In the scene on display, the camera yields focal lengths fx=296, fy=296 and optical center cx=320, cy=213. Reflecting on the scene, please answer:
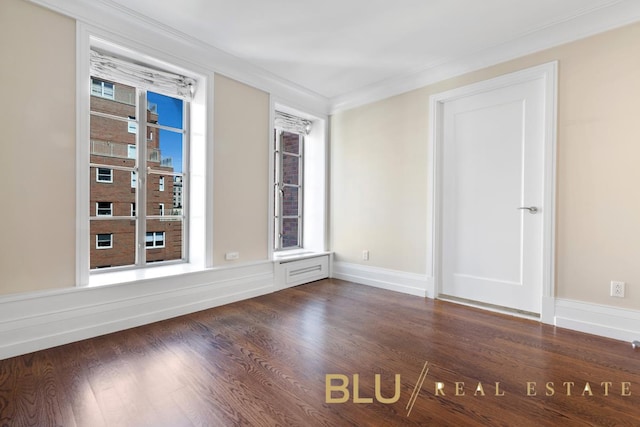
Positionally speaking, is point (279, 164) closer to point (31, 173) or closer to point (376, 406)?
point (31, 173)

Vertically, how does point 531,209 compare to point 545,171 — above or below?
below

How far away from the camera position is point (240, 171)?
3344 mm

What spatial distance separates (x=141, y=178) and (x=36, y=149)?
0.85 m

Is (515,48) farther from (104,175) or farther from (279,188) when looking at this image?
(104,175)

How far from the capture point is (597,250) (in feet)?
7.95

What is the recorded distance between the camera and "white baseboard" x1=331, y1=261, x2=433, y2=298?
3.50 metres

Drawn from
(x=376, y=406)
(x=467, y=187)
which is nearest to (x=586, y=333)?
(x=467, y=187)

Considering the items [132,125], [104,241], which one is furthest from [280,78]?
[104,241]

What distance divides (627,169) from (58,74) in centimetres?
438

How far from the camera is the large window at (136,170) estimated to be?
2.68 metres

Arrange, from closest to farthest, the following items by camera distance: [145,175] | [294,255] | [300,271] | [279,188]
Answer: [145,175] < [300,271] < [294,255] < [279,188]

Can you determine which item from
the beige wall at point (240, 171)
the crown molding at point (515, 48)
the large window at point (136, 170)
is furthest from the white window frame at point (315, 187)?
the large window at point (136, 170)

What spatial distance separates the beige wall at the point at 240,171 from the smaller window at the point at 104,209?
0.92m

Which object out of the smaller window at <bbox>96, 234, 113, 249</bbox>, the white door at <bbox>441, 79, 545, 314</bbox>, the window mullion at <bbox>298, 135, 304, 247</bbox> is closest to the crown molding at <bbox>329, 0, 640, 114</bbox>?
the white door at <bbox>441, 79, 545, 314</bbox>
